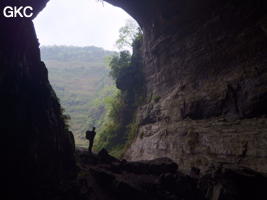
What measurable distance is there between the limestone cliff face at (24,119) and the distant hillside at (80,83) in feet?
124

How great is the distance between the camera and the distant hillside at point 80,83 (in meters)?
57.8

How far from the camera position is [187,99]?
1085 centimetres

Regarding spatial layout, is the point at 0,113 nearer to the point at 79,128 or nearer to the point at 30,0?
the point at 30,0

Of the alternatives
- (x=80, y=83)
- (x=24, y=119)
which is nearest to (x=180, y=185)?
(x=24, y=119)

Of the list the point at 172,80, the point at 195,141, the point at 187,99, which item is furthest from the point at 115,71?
the point at 195,141

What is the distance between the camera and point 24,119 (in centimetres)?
529

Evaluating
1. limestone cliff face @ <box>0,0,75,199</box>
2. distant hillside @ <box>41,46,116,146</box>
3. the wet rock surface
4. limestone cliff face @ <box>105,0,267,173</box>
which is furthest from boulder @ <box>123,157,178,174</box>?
distant hillside @ <box>41,46,116,146</box>

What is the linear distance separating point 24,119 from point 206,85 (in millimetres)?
8894

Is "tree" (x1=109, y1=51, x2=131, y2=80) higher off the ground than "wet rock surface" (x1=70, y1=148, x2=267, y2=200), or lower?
higher

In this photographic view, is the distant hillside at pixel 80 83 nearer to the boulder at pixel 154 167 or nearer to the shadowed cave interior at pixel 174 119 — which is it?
the shadowed cave interior at pixel 174 119

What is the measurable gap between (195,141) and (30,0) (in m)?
9.30

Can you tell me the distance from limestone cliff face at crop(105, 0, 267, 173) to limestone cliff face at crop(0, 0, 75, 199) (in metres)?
6.52

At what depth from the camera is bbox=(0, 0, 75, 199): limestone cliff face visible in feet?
14.6

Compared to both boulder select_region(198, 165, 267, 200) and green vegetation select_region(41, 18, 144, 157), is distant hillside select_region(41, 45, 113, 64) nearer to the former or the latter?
green vegetation select_region(41, 18, 144, 157)
